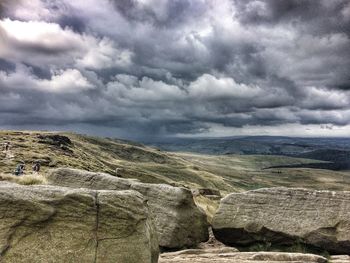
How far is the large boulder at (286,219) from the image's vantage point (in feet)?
88.5

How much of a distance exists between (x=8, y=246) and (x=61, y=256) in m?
1.81

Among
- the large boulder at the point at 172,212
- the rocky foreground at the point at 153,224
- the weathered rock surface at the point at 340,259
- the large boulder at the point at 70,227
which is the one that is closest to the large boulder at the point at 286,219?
Answer: the rocky foreground at the point at 153,224

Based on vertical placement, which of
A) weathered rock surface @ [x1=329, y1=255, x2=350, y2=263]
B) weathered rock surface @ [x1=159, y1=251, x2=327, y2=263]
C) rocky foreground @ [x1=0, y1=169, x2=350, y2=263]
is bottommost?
weathered rock surface @ [x1=329, y1=255, x2=350, y2=263]

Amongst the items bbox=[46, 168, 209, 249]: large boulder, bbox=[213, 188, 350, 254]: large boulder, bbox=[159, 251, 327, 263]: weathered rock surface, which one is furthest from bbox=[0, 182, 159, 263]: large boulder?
bbox=[213, 188, 350, 254]: large boulder

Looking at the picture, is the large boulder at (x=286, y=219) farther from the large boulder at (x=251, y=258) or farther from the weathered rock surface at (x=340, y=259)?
the large boulder at (x=251, y=258)

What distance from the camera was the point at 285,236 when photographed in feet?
89.9

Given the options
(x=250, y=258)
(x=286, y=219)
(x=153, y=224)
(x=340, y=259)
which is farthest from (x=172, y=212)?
(x=340, y=259)

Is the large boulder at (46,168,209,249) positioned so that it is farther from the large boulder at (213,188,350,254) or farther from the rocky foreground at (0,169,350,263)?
the large boulder at (213,188,350,254)

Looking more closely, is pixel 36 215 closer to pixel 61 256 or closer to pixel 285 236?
pixel 61 256

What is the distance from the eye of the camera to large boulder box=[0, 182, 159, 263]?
570 inches

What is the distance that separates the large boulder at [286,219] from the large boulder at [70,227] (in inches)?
532

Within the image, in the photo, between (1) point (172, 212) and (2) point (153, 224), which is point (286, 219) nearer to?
(1) point (172, 212)

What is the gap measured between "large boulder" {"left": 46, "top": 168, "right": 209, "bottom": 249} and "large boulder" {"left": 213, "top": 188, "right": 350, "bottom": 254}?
179cm

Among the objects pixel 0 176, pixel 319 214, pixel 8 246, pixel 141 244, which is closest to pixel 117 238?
pixel 141 244
